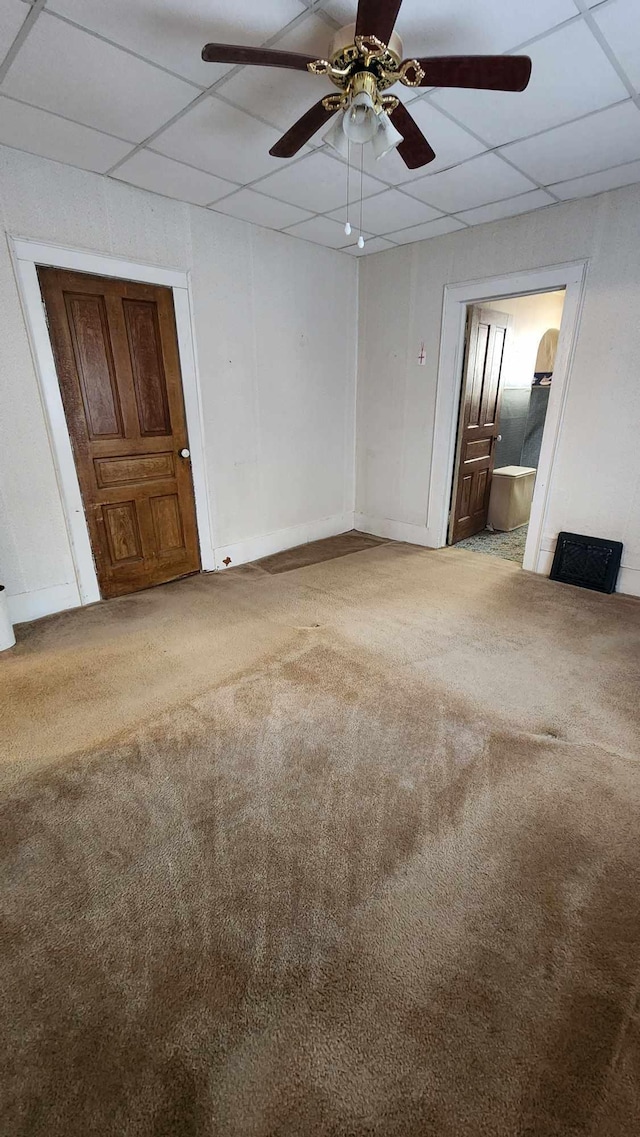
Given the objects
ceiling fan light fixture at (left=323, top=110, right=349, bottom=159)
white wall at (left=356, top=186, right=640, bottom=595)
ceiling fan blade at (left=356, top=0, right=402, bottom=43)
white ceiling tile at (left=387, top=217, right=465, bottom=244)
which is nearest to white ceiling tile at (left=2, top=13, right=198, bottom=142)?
ceiling fan light fixture at (left=323, top=110, right=349, bottom=159)

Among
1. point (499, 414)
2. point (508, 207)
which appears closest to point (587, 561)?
point (499, 414)

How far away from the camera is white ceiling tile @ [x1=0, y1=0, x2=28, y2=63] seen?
1.66 m

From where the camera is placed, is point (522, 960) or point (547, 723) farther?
point (547, 723)

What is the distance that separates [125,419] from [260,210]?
1828 millimetres

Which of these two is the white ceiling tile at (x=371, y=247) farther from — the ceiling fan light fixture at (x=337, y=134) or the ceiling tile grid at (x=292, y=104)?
the ceiling fan light fixture at (x=337, y=134)

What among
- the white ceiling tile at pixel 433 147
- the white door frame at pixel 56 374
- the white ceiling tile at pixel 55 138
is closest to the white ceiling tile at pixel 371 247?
the white ceiling tile at pixel 433 147

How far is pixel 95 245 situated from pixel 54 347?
2.33ft

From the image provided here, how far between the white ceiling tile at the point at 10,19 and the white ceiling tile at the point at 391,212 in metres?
2.10

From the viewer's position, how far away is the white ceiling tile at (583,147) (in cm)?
232

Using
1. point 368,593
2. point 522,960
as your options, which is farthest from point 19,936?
point 368,593

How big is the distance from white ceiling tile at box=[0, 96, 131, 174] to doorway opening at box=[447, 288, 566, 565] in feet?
9.55

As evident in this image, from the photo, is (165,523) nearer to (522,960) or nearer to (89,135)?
(89,135)

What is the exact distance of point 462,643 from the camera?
9.43 feet

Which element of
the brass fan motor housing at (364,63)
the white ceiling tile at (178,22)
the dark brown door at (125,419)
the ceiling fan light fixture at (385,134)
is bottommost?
the dark brown door at (125,419)
